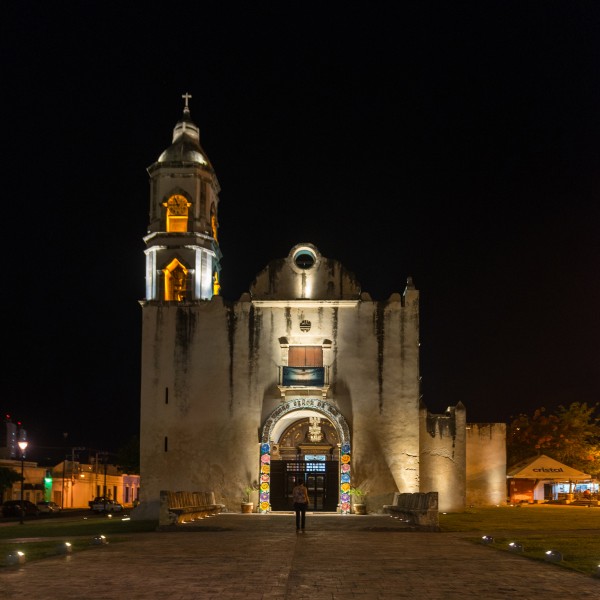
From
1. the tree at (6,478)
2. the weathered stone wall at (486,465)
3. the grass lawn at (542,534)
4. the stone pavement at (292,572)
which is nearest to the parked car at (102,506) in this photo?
the tree at (6,478)

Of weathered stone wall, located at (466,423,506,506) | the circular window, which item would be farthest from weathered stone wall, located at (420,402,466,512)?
the circular window

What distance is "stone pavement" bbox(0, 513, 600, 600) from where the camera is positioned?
11.5m

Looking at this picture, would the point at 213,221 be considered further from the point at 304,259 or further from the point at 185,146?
the point at 304,259

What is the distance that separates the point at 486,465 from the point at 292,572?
95.2 feet

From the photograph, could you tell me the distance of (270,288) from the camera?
126 ft

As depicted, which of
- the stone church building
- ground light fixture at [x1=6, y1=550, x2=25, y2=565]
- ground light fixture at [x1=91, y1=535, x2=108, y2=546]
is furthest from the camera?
the stone church building

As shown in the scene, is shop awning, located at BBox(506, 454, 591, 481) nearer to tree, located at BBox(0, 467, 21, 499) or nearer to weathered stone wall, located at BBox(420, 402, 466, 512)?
weathered stone wall, located at BBox(420, 402, 466, 512)

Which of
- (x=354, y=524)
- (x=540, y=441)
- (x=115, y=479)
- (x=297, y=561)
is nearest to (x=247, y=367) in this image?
(x=354, y=524)

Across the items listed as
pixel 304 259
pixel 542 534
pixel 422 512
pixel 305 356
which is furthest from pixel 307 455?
pixel 542 534

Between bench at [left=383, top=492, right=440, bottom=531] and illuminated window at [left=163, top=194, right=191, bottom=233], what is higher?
illuminated window at [left=163, top=194, right=191, bottom=233]

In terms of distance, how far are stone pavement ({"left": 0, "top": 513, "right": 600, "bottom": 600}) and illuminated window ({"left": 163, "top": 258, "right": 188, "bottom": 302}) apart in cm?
2021

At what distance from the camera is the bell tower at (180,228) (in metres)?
40.2

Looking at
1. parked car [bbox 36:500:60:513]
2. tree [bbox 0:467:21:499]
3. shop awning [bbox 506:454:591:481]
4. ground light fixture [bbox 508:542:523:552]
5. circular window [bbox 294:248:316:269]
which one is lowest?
parked car [bbox 36:500:60:513]

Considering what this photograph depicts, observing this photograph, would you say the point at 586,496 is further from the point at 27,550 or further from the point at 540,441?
the point at 27,550
